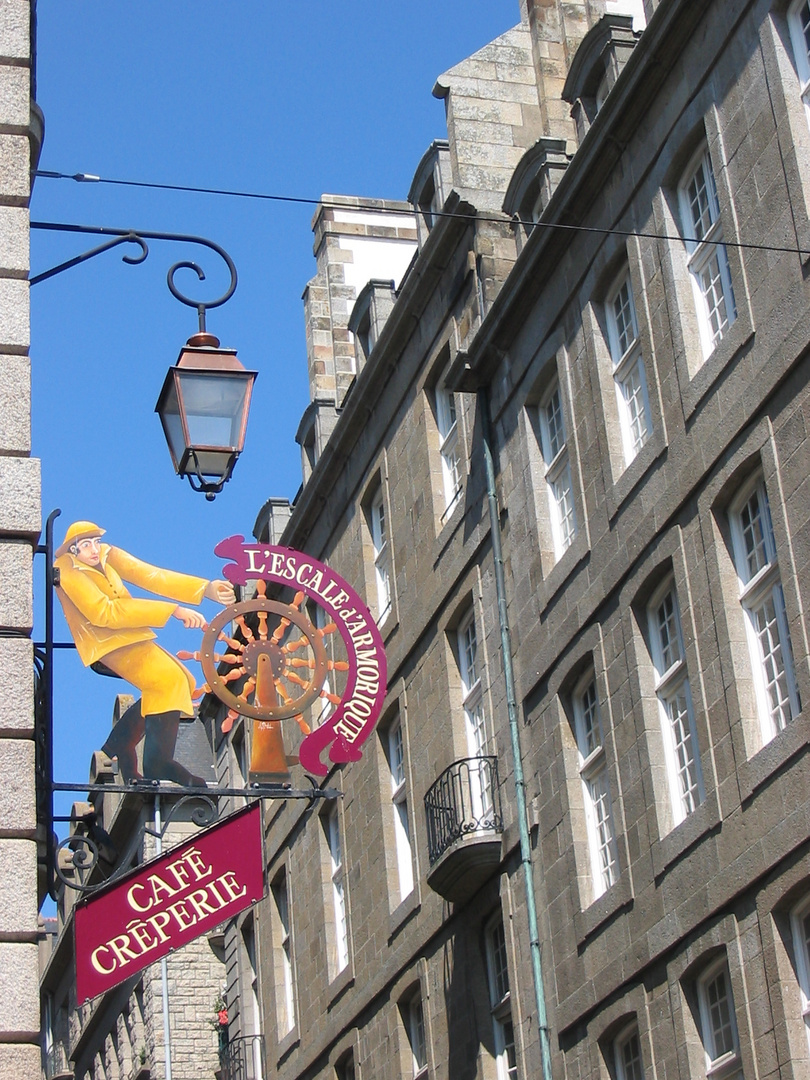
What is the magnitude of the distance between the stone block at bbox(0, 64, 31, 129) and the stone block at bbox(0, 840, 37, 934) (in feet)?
15.1

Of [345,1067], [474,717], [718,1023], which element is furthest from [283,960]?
[718,1023]

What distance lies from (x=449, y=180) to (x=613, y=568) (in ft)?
30.2

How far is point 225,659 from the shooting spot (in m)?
15.1

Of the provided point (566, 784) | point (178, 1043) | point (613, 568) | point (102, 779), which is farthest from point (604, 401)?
point (102, 779)

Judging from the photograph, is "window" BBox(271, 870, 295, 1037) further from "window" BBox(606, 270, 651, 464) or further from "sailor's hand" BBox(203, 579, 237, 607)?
"sailor's hand" BBox(203, 579, 237, 607)

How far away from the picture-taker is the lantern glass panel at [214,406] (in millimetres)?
11141

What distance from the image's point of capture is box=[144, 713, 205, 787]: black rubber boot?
40.8 ft

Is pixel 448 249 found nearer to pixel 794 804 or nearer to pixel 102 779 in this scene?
pixel 794 804

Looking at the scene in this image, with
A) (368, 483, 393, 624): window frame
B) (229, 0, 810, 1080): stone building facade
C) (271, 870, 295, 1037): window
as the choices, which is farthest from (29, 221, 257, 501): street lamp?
(271, 870, 295, 1037): window

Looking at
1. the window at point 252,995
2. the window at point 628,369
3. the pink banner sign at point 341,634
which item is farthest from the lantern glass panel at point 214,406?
the window at point 252,995

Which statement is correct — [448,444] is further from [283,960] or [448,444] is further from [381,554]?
[283,960]

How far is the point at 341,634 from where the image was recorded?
1526 centimetres

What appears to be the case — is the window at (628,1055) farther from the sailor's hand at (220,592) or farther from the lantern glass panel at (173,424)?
the lantern glass panel at (173,424)

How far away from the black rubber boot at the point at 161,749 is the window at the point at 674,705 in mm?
7277
